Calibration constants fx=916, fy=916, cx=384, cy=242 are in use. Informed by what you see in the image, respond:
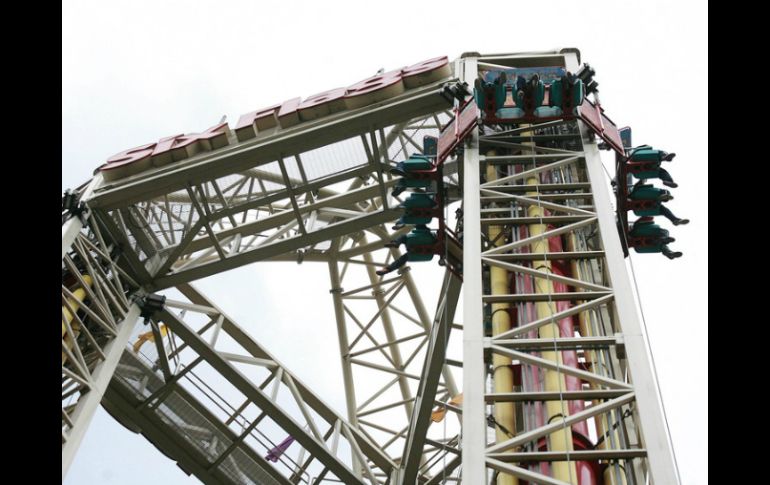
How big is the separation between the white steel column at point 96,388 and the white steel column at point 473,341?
A: 843 centimetres

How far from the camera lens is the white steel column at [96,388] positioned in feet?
55.4

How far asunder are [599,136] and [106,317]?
34.8 ft

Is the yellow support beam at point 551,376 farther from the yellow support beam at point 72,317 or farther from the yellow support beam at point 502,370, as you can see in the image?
the yellow support beam at point 72,317

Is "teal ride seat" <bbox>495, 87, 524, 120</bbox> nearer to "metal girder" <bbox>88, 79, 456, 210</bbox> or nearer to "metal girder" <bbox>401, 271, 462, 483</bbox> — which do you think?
"metal girder" <bbox>88, 79, 456, 210</bbox>

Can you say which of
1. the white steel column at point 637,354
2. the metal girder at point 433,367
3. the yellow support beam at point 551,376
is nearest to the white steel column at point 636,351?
the white steel column at point 637,354

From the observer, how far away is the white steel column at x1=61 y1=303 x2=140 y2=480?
55.4 feet

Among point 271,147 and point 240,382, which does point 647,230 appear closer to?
point 271,147

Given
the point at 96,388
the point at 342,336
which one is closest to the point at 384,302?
the point at 342,336

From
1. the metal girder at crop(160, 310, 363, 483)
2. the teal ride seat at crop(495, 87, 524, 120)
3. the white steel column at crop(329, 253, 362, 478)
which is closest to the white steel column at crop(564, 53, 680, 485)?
the teal ride seat at crop(495, 87, 524, 120)

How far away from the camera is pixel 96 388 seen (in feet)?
58.4

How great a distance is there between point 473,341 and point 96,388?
969 cm

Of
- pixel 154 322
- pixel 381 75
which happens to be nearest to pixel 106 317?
pixel 154 322
